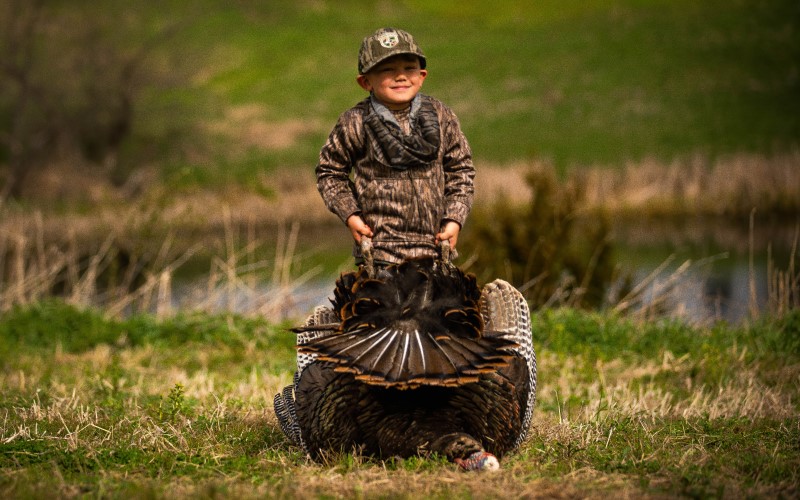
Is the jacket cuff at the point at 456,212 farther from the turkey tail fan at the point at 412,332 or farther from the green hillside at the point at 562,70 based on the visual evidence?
the green hillside at the point at 562,70

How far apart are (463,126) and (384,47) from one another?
3762cm

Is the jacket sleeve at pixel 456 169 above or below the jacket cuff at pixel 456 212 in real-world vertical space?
above

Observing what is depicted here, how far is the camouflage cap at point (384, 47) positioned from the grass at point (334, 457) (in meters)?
2.02

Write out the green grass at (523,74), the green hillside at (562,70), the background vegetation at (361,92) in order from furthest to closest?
the green hillside at (562,70) → the green grass at (523,74) → the background vegetation at (361,92)

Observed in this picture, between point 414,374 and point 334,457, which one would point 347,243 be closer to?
point 334,457

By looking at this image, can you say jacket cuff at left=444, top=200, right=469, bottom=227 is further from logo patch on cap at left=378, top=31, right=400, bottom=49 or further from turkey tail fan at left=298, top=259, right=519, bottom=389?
logo patch on cap at left=378, top=31, right=400, bottom=49

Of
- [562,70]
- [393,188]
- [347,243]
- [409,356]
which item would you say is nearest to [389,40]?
[393,188]

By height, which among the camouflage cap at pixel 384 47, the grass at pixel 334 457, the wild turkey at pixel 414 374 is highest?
the camouflage cap at pixel 384 47

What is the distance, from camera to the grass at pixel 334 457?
4.07 meters

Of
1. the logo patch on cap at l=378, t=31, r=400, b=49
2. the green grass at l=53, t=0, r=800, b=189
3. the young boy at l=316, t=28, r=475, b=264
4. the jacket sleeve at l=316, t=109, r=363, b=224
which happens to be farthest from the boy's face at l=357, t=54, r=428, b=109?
the green grass at l=53, t=0, r=800, b=189

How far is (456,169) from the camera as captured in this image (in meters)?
5.16

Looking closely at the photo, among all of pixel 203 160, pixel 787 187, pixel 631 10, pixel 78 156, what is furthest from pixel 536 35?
pixel 787 187

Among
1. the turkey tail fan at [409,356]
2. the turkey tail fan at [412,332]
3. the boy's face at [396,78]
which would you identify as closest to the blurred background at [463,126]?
the boy's face at [396,78]

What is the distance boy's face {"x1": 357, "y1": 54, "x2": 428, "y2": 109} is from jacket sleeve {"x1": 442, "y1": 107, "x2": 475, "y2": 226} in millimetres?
272
